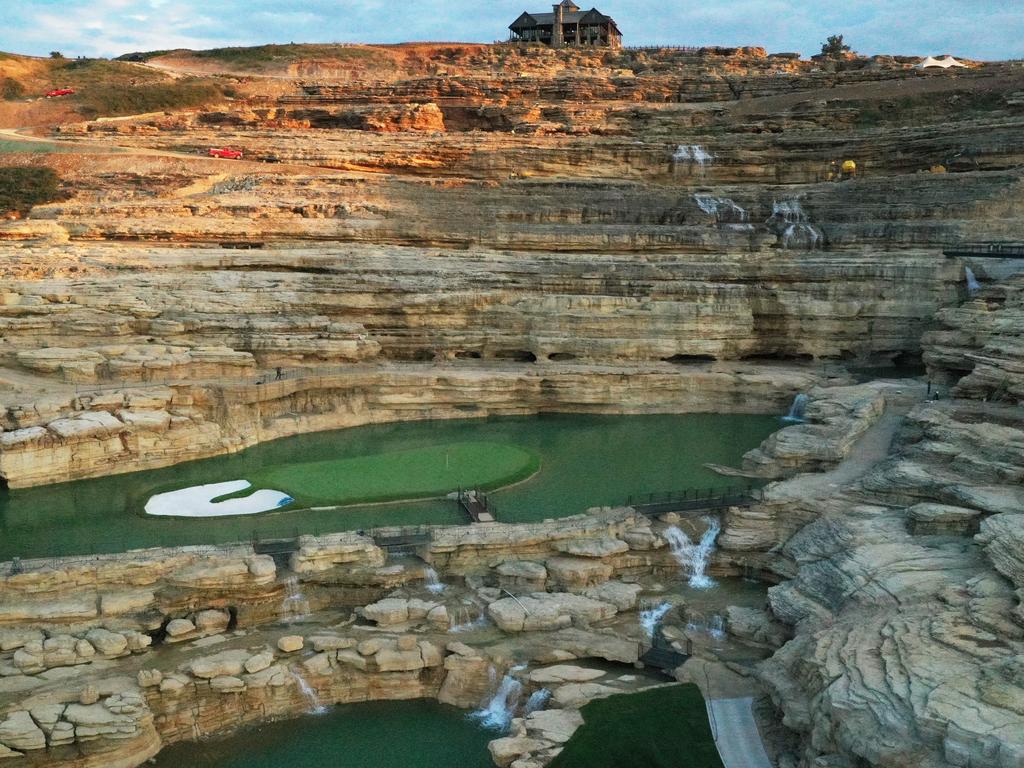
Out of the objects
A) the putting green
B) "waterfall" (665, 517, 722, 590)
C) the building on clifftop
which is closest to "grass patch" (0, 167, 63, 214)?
the putting green

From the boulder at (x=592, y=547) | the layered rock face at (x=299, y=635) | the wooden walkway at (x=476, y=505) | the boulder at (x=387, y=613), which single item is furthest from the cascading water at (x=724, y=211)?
the boulder at (x=387, y=613)

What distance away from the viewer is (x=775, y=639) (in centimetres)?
1557

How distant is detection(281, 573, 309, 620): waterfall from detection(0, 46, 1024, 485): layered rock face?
9.37m

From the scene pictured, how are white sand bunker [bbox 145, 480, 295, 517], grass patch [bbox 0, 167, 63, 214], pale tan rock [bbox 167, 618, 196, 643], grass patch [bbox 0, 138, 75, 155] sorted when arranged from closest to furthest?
pale tan rock [bbox 167, 618, 196, 643] < white sand bunker [bbox 145, 480, 295, 517] < grass patch [bbox 0, 167, 63, 214] < grass patch [bbox 0, 138, 75, 155]

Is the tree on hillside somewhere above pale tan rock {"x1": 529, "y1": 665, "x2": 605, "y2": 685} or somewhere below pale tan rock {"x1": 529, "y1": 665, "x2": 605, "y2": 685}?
above

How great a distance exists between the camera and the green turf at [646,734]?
1271 cm

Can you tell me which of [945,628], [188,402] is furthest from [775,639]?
[188,402]

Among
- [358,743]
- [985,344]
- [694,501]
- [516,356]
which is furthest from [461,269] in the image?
[358,743]

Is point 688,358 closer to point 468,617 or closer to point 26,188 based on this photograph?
point 468,617

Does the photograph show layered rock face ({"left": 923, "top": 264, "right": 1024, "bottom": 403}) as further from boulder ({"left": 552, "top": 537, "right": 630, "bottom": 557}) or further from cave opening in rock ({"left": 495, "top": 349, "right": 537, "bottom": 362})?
cave opening in rock ({"left": 495, "top": 349, "right": 537, "bottom": 362})

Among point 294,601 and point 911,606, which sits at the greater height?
point 911,606

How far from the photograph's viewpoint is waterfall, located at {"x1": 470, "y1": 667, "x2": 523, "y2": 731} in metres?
14.4

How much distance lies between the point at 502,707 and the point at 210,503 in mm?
9804

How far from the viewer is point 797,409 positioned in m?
28.9
